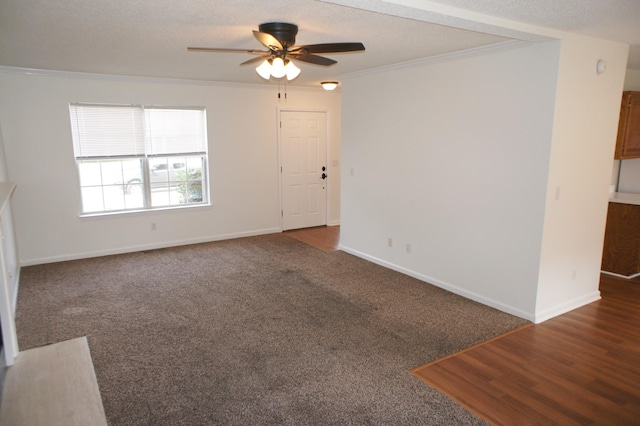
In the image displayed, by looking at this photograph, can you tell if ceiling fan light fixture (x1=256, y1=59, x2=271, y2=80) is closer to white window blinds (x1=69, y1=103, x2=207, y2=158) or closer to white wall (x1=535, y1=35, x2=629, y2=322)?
white wall (x1=535, y1=35, x2=629, y2=322)

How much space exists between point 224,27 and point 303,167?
13.8ft

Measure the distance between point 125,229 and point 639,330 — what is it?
6019 mm

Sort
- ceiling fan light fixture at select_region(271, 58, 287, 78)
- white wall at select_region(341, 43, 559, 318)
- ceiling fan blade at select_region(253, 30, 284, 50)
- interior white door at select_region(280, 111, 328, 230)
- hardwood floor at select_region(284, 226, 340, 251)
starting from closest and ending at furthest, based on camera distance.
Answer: ceiling fan blade at select_region(253, 30, 284, 50)
ceiling fan light fixture at select_region(271, 58, 287, 78)
white wall at select_region(341, 43, 559, 318)
hardwood floor at select_region(284, 226, 340, 251)
interior white door at select_region(280, 111, 328, 230)

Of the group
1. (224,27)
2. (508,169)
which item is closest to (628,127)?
(508,169)

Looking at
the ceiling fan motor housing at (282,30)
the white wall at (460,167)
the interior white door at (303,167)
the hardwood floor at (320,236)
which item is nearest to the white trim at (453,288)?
the white wall at (460,167)

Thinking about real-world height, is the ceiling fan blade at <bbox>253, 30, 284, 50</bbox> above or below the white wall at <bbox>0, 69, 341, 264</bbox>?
above

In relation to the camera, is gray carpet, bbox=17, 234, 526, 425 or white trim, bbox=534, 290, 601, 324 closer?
gray carpet, bbox=17, 234, 526, 425

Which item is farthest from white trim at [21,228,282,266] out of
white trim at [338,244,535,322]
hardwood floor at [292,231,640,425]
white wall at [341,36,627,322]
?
hardwood floor at [292,231,640,425]

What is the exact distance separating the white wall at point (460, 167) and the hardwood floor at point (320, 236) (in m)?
0.82

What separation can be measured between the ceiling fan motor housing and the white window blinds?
11.5 ft

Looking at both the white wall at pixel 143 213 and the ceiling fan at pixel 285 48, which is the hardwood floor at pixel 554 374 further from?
the white wall at pixel 143 213

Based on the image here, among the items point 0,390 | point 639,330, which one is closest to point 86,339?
point 0,390

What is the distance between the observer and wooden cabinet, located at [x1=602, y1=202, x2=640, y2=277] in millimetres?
4809

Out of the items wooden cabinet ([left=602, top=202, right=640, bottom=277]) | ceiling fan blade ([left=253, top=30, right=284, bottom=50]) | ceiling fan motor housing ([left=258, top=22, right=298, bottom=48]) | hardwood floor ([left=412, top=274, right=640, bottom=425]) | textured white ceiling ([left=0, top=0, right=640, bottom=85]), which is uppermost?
textured white ceiling ([left=0, top=0, right=640, bottom=85])
